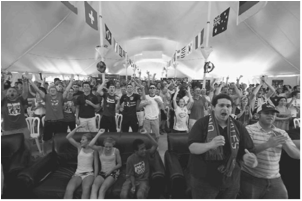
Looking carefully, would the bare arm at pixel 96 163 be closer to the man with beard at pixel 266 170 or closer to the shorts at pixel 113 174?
the shorts at pixel 113 174

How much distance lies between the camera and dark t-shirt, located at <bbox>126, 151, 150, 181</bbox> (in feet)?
7.69

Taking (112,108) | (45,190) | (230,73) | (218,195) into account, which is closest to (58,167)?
(45,190)

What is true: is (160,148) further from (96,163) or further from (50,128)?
(50,128)

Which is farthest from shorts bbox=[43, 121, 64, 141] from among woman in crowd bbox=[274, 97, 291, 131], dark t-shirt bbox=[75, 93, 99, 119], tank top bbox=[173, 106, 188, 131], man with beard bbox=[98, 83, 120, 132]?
woman in crowd bbox=[274, 97, 291, 131]

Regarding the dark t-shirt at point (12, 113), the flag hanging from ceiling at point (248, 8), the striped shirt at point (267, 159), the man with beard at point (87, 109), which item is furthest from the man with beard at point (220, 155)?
the flag hanging from ceiling at point (248, 8)

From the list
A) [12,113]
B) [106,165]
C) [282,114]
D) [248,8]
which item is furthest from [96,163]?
[248,8]

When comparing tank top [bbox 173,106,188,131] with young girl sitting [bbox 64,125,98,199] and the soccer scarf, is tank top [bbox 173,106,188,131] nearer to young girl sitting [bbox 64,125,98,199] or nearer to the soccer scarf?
young girl sitting [bbox 64,125,98,199]

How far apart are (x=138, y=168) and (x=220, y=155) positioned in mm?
1306

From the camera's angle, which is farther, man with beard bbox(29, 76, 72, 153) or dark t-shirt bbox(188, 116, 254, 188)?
man with beard bbox(29, 76, 72, 153)

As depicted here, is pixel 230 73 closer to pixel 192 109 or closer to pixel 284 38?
pixel 284 38

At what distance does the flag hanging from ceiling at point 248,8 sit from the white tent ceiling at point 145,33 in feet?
13.8

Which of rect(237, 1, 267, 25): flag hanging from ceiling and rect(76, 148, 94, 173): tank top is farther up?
rect(237, 1, 267, 25): flag hanging from ceiling

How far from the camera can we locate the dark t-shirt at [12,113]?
3051 mm

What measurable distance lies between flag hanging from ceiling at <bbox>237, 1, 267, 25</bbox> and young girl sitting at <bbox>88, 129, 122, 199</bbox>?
437 centimetres
